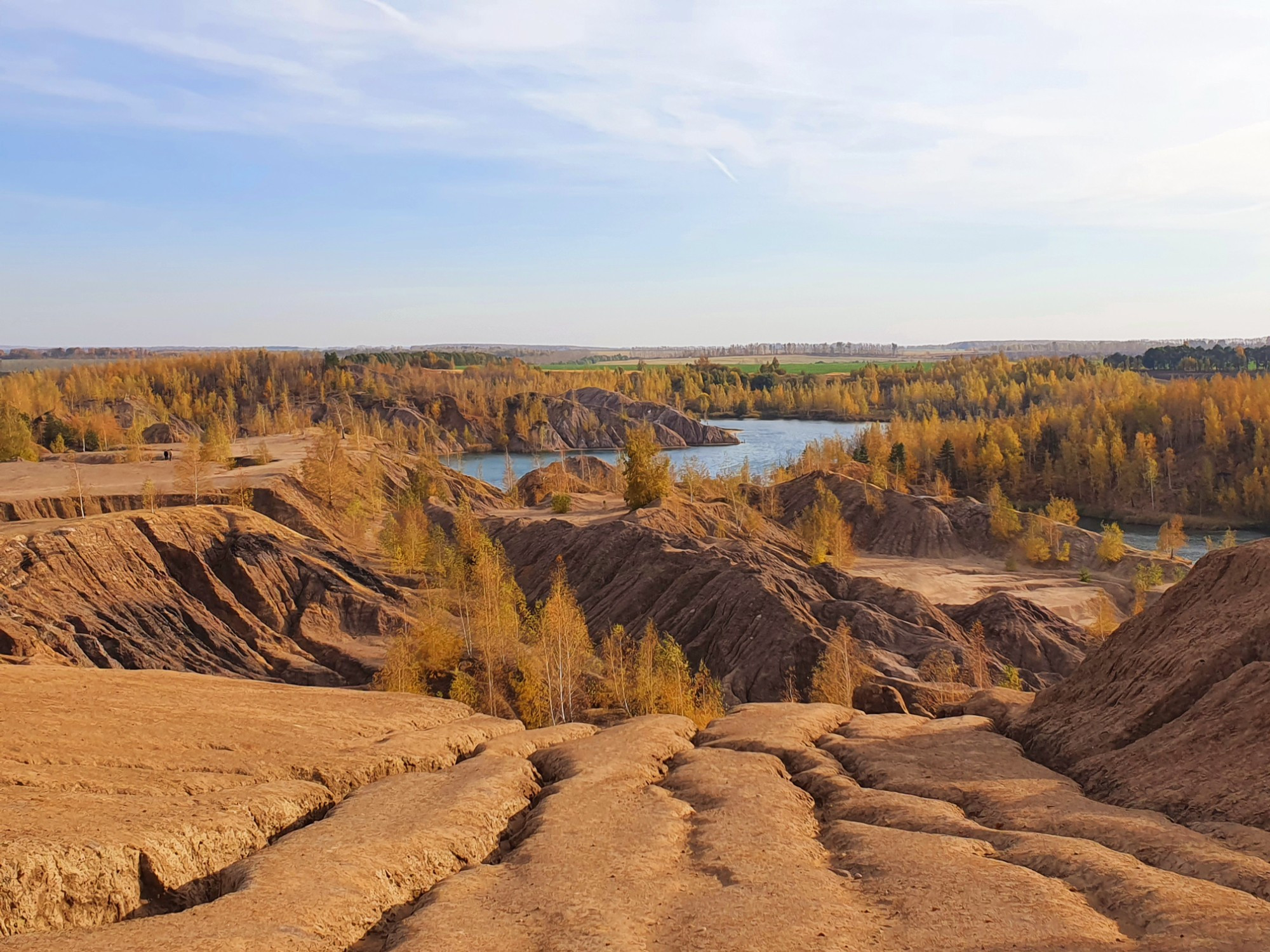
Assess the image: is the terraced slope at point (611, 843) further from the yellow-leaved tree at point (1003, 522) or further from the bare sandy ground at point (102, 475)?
the yellow-leaved tree at point (1003, 522)

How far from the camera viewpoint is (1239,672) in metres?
22.1

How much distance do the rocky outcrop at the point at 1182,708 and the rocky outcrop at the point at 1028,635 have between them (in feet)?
80.0

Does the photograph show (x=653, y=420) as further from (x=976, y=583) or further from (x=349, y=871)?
(x=349, y=871)

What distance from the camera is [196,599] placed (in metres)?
46.1

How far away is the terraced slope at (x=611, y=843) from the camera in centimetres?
1461

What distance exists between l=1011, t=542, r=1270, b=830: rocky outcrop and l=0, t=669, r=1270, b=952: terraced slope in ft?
3.86

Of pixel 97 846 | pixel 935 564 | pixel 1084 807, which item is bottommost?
pixel 935 564

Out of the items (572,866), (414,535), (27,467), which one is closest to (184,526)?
(414,535)

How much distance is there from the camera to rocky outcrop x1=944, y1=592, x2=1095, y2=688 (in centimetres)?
5322

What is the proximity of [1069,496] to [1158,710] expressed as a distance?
107 meters

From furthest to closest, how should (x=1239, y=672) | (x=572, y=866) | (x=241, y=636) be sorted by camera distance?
(x=241, y=636), (x=1239, y=672), (x=572, y=866)

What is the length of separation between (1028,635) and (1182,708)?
108 ft

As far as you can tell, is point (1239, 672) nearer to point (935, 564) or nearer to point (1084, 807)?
point (1084, 807)

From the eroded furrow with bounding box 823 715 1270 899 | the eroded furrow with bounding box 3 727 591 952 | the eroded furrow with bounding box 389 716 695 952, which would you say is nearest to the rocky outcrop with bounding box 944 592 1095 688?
the eroded furrow with bounding box 823 715 1270 899
